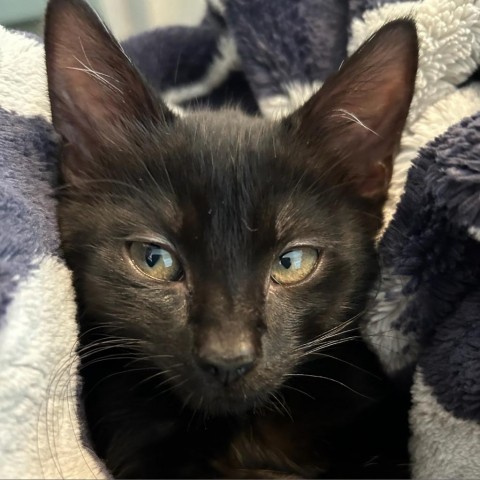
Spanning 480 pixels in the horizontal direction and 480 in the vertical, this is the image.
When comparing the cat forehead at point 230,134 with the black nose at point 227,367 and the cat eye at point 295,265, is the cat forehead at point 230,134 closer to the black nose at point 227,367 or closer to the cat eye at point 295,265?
the cat eye at point 295,265

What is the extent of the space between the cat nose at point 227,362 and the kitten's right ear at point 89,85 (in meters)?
0.37

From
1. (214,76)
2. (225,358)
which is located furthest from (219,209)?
(214,76)

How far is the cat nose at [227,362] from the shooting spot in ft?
2.63

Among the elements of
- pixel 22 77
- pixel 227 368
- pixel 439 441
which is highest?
pixel 22 77

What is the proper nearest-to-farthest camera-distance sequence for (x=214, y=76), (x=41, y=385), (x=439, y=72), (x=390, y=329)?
1. (x=41, y=385)
2. (x=390, y=329)
3. (x=439, y=72)
4. (x=214, y=76)

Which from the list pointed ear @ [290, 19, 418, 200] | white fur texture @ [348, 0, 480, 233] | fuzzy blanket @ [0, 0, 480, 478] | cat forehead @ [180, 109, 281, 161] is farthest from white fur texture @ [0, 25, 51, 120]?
white fur texture @ [348, 0, 480, 233]

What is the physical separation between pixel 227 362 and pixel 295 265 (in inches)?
8.0

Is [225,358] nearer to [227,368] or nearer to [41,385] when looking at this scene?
[227,368]

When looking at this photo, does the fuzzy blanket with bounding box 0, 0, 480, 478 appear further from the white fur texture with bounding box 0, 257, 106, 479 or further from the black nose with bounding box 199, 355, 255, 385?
the black nose with bounding box 199, 355, 255, 385

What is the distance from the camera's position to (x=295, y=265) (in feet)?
3.15

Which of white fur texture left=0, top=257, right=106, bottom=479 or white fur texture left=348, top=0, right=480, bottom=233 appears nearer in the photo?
white fur texture left=0, top=257, right=106, bottom=479

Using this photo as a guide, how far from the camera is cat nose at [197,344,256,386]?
80cm

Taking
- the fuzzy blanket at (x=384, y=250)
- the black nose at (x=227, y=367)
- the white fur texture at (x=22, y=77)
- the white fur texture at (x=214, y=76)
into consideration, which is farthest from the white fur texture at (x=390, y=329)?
the white fur texture at (x=214, y=76)

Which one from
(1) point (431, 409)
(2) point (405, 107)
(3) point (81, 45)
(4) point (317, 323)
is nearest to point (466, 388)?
(1) point (431, 409)
